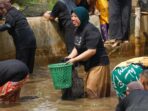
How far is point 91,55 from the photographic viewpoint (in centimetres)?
1002

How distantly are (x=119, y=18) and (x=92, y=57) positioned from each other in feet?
15.0

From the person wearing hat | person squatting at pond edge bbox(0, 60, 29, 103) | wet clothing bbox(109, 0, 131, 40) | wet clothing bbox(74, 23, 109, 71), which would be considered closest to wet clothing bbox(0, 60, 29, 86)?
person squatting at pond edge bbox(0, 60, 29, 103)

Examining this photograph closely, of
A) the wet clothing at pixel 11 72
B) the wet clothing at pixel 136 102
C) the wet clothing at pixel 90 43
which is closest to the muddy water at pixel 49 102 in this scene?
the wet clothing at pixel 11 72

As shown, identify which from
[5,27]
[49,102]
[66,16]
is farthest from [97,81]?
[66,16]

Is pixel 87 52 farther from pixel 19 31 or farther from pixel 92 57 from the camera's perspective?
pixel 19 31

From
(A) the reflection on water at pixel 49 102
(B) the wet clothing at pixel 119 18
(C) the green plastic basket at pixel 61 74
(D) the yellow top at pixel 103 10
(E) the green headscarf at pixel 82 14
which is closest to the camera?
(A) the reflection on water at pixel 49 102

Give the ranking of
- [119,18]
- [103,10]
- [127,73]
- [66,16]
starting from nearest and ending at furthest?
[127,73]
[66,16]
[119,18]
[103,10]

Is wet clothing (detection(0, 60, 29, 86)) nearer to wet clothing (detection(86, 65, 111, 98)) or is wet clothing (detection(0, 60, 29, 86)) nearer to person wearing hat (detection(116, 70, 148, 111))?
wet clothing (detection(86, 65, 111, 98))

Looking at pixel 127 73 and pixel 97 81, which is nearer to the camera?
pixel 127 73

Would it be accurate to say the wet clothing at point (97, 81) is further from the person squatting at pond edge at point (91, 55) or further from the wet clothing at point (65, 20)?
the wet clothing at point (65, 20)

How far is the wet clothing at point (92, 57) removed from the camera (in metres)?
10.1

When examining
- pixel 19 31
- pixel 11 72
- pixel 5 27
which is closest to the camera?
pixel 11 72

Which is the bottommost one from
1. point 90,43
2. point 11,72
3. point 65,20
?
point 11,72

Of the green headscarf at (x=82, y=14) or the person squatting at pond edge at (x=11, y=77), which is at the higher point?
the green headscarf at (x=82, y=14)
